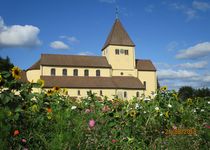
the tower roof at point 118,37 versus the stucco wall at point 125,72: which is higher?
the tower roof at point 118,37

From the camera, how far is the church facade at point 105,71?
191 ft

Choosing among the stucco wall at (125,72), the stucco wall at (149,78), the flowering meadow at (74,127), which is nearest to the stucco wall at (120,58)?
the stucco wall at (125,72)

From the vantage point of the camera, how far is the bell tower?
6481 cm

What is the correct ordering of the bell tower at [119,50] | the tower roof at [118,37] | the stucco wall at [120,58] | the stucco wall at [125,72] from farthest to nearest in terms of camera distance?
1. the tower roof at [118,37]
2. the bell tower at [119,50]
3. the stucco wall at [120,58]
4. the stucco wall at [125,72]

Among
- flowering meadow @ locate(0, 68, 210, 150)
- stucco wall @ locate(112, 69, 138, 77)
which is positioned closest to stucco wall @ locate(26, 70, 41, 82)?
stucco wall @ locate(112, 69, 138, 77)

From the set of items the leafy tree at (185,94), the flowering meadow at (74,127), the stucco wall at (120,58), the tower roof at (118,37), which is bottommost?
the flowering meadow at (74,127)

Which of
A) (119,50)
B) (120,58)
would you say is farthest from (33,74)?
(119,50)

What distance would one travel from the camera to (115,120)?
177 inches

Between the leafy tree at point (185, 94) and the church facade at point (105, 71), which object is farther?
the church facade at point (105, 71)

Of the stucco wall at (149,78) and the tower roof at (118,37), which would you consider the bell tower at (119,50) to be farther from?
the stucco wall at (149,78)

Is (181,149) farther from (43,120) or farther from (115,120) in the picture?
(43,120)

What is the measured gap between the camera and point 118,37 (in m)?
68.7

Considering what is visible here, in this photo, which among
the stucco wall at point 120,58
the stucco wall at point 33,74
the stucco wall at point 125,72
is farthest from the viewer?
the stucco wall at point 120,58

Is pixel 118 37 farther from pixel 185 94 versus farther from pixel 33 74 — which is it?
pixel 185 94
